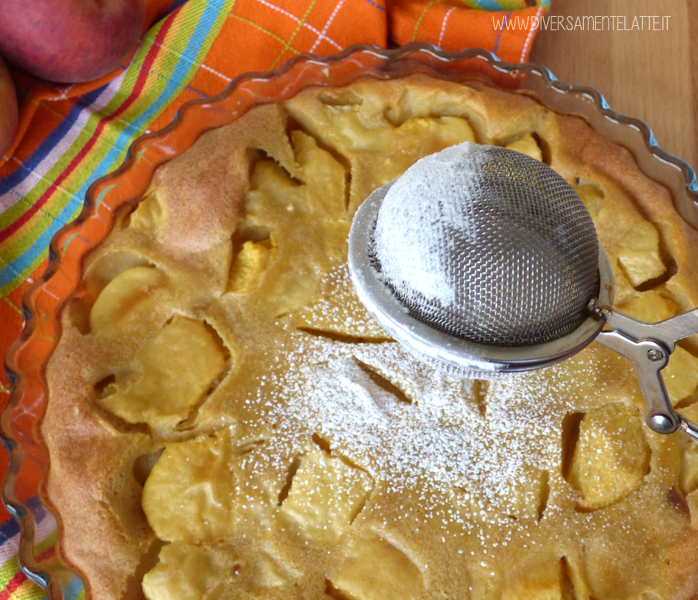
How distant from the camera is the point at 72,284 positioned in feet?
4.03

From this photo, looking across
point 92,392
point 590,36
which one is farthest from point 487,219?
point 590,36

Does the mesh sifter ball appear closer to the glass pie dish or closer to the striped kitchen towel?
the glass pie dish

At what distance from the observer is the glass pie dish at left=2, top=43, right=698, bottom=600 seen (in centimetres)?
112

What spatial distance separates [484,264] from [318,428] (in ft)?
1.48

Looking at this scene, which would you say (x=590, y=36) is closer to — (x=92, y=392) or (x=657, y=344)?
(x=657, y=344)

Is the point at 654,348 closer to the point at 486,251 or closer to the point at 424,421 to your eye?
the point at 486,251

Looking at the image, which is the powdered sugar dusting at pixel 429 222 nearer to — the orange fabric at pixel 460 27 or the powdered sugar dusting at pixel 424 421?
the powdered sugar dusting at pixel 424 421

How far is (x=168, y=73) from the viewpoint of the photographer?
1465mm

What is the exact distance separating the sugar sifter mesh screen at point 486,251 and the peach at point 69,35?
0.80 m

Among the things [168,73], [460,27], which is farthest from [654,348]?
[168,73]

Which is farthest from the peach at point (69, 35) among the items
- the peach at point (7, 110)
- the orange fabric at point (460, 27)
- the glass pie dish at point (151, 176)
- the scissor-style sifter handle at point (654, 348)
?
the scissor-style sifter handle at point (654, 348)

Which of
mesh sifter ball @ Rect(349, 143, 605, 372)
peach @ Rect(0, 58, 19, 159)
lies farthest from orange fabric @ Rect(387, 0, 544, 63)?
peach @ Rect(0, 58, 19, 159)

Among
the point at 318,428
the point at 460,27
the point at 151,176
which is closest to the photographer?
the point at 318,428

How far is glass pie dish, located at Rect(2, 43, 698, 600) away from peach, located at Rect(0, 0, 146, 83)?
248 mm
